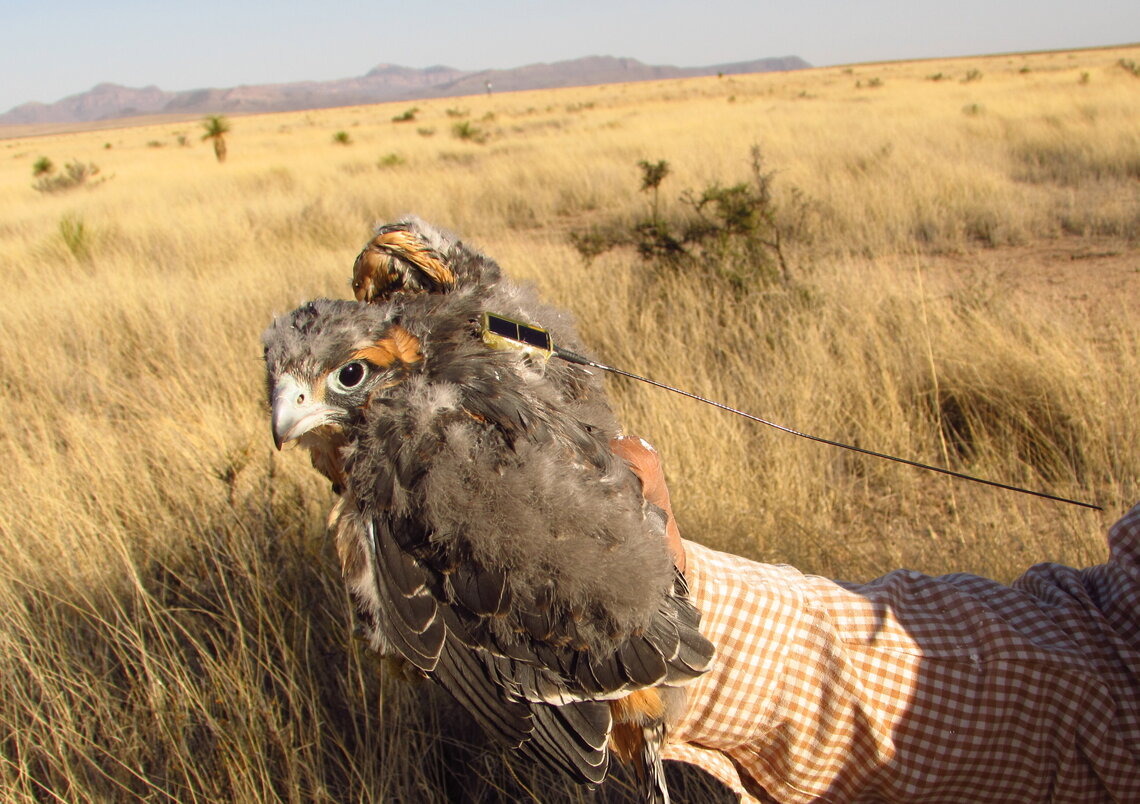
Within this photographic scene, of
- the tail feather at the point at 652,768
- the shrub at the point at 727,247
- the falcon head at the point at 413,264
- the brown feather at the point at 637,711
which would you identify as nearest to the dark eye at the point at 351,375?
the falcon head at the point at 413,264

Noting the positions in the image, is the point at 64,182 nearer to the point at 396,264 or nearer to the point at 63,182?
the point at 63,182

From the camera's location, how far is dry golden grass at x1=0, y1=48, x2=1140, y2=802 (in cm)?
214

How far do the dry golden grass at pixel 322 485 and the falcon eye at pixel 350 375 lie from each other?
49.4 inches

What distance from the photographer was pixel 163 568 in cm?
280

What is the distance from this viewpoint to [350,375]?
1.34 meters

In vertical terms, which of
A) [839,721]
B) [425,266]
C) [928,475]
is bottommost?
[928,475]

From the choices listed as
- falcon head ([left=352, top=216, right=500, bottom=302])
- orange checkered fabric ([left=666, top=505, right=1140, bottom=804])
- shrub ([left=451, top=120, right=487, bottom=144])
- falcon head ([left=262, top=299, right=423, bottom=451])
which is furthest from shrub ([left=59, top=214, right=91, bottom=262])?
shrub ([left=451, top=120, right=487, bottom=144])

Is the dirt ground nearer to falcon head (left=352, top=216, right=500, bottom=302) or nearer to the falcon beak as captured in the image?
falcon head (left=352, top=216, right=500, bottom=302)

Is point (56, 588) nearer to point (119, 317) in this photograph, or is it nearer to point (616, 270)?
point (119, 317)

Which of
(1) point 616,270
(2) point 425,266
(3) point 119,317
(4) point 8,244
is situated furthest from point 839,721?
(4) point 8,244

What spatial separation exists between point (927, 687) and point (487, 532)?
1.01 m

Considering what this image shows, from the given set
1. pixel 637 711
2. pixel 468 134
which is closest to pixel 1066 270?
pixel 637 711

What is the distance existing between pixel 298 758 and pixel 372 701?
281mm

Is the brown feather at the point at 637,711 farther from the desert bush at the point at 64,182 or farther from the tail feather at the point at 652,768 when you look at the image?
the desert bush at the point at 64,182
